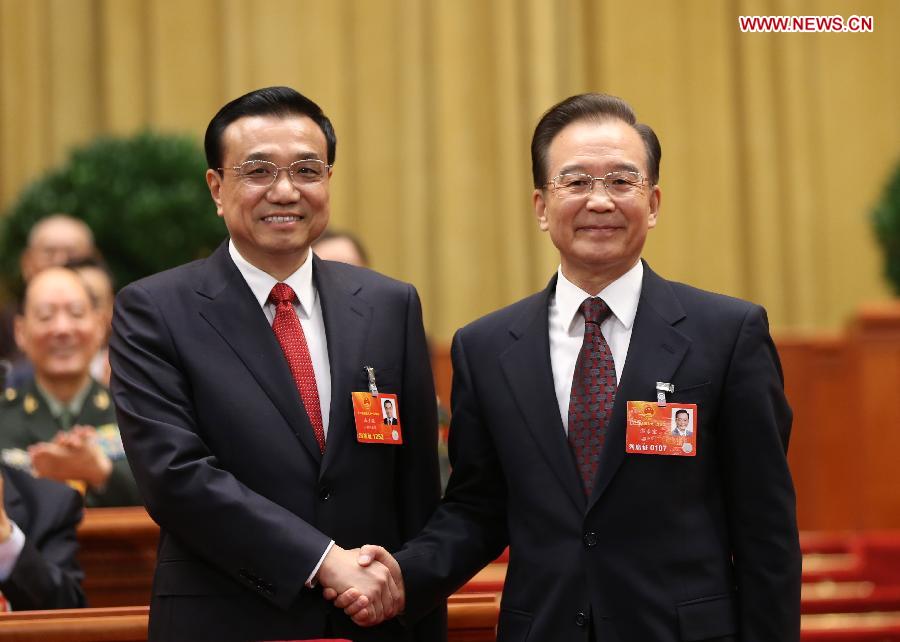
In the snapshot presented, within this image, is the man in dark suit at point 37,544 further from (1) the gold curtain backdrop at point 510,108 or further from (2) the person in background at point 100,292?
(1) the gold curtain backdrop at point 510,108

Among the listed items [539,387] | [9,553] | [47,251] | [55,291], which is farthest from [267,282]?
[47,251]

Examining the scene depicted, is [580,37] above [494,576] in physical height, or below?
above

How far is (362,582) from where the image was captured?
7.54ft

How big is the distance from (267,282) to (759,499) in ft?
3.22

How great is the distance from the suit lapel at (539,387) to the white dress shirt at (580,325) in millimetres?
27

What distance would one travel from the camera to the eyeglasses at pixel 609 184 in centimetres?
237

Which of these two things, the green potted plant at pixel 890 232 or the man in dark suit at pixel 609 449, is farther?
the green potted plant at pixel 890 232

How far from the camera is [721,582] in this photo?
2230 millimetres

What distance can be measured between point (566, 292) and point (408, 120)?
4365 mm

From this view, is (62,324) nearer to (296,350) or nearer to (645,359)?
(296,350)

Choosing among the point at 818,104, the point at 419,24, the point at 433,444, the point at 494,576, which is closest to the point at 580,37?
the point at 419,24

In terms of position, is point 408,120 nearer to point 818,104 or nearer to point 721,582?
point 818,104

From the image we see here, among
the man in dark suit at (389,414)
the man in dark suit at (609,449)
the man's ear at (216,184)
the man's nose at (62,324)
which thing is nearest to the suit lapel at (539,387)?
the man in dark suit at (609,449)

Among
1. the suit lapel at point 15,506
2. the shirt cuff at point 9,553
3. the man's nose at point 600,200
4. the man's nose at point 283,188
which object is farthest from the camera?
the suit lapel at point 15,506
